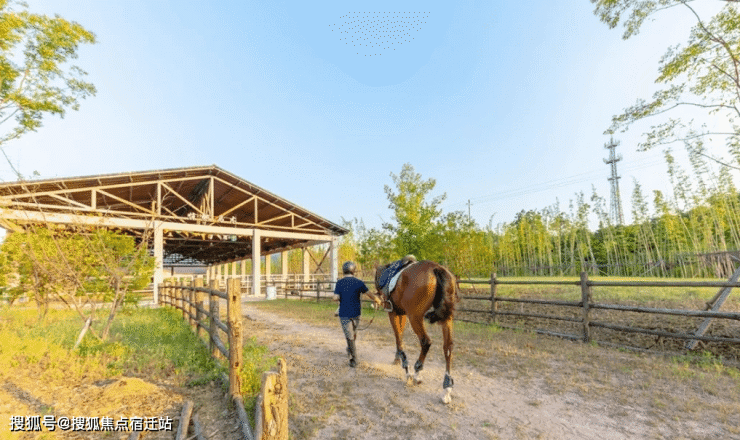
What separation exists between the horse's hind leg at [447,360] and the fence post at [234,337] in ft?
7.77

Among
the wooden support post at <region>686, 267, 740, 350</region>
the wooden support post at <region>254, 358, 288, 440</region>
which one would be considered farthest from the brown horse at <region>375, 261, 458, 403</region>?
the wooden support post at <region>686, 267, 740, 350</region>

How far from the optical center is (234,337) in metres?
3.84

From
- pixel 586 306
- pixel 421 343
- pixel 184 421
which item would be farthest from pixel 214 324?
pixel 586 306

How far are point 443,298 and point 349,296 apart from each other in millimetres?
1585

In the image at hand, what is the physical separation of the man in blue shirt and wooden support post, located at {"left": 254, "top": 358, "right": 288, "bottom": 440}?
2926 millimetres

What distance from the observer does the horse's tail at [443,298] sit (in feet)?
14.1

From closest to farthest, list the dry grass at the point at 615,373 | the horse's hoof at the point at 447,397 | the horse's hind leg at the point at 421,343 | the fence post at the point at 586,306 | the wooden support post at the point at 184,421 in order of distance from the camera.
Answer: the wooden support post at the point at 184,421 < the dry grass at the point at 615,373 < the horse's hoof at the point at 447,397 < the horse's hind leg at the point at 421,343 < the fence post at the point at 586,306

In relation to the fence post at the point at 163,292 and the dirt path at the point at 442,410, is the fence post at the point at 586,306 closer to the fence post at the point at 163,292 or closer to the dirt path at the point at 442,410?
the dirt path at the point at 442,410

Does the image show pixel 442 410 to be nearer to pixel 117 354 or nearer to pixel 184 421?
pixel 184 421

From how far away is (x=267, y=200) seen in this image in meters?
17.9

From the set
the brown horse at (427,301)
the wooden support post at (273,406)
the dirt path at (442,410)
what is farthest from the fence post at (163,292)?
the wooden support post at (273,406)

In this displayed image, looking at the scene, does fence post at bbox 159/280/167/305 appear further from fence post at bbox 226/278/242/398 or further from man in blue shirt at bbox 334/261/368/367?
fence post at bbox 226/278/242/398

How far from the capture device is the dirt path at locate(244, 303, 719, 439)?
3.04 m

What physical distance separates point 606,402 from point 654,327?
4.96m
